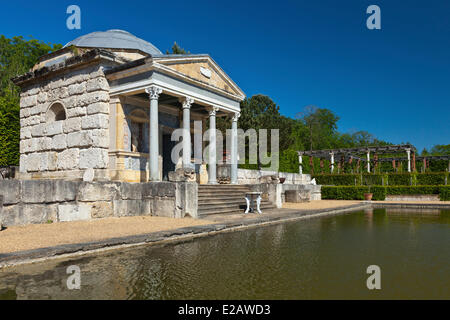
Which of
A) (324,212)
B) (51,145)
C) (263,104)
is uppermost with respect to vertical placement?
(263,104)

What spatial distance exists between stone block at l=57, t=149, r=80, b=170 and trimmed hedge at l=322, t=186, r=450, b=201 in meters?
17.0

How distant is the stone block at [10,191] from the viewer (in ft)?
26.4

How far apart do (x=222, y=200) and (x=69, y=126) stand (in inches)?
265

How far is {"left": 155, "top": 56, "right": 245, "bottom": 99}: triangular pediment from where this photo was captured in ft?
44.2

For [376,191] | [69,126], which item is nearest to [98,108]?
[69,126]

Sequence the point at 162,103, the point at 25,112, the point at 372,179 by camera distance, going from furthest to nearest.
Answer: the point at 372,179
the point at 162,103
the point at 25,112

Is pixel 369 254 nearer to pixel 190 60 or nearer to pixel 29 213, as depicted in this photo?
pixel 29 213

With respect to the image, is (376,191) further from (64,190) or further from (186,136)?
(64,190)

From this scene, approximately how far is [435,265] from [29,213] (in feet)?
28.0

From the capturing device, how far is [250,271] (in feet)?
15.4

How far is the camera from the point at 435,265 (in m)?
5.04

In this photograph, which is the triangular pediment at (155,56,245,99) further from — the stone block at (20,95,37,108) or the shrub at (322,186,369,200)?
the shrub at (322,186,369,200)

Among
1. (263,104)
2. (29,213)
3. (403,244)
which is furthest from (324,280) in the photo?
(263,104)
